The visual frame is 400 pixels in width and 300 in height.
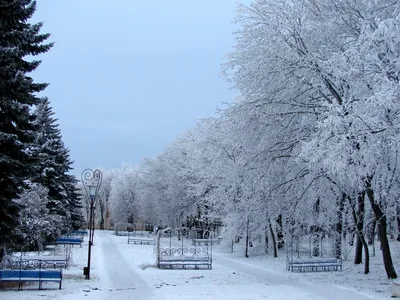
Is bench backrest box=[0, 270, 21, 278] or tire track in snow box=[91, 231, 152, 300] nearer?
tire track in snow box=[91, 231, 152, 300]

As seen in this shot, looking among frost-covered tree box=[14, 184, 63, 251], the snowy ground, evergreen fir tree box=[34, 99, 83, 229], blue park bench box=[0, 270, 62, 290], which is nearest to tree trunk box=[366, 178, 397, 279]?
the snowy ground

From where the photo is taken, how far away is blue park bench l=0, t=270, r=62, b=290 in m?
13.8

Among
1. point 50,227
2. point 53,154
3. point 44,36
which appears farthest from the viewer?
point 53,154

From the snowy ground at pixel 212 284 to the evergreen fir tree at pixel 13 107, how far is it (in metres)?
2.90

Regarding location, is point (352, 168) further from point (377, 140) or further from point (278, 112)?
point (278, 112)

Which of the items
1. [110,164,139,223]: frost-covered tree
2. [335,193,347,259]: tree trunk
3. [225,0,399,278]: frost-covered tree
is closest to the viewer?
[225,0,399,278]: frost-covered tree

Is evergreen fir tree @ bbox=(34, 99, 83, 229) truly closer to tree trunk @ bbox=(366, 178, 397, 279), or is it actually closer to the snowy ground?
the snowy ground

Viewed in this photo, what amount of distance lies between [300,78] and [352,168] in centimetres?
468

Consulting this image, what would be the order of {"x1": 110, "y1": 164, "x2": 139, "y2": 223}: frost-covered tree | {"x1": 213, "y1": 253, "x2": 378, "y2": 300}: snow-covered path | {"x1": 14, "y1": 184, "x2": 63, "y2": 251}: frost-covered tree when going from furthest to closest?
{"x1": 110, "y1": 164, "x2": 139, "y2": 223}: frost-covered tree < {"x1": 14, "y1": 184, "x2": 63, "y2": 251}: frost-covered tree < {"x1": 213, "y1": 253, "x2": 378, "y2": 300}: snow-covered path

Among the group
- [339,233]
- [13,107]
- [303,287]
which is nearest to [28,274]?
[13,107]

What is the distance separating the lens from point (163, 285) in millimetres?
15523

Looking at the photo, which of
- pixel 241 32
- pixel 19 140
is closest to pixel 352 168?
pixel 241 32

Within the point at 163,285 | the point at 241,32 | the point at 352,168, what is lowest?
the point at 163,285

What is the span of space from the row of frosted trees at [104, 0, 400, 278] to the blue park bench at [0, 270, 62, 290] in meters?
7.61
